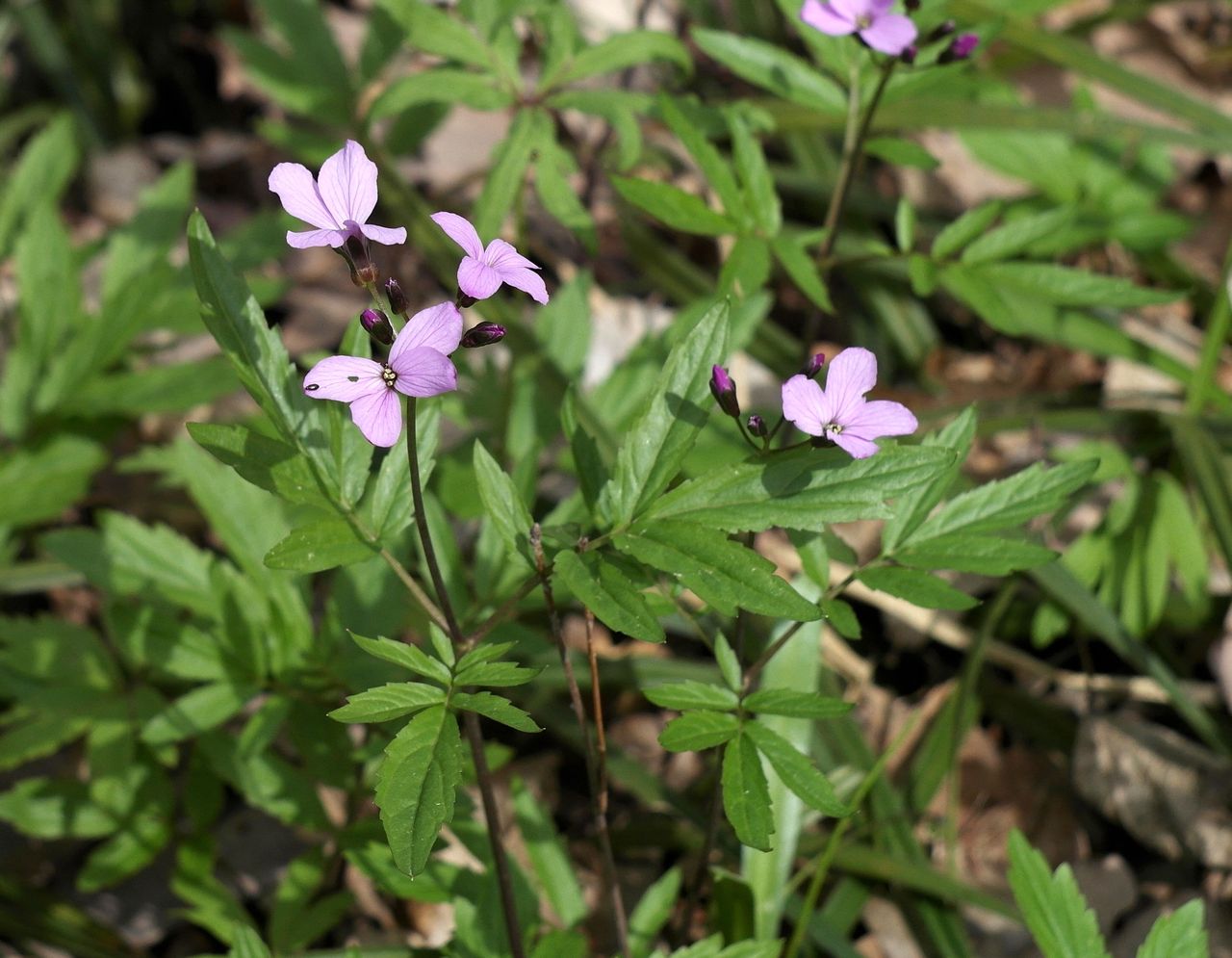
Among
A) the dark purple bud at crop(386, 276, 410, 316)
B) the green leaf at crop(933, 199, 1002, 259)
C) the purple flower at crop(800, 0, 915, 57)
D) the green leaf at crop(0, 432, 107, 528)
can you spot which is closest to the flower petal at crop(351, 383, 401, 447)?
the dark purple bud at crop(386, 276, 410, 316)

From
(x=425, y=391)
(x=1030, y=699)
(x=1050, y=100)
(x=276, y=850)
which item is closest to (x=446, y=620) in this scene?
(x=425, y=391)

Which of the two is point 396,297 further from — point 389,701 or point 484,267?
point 389,701

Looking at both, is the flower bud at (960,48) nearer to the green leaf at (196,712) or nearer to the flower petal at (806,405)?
the flower petal at (806,405)

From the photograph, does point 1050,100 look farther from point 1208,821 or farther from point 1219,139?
point 1208,821

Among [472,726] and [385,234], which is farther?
[472,726]

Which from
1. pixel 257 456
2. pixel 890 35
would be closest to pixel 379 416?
pixel 257 456

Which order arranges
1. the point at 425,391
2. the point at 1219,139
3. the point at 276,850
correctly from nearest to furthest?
the point at 425,391
the point at 276,850
the point at 1219,139

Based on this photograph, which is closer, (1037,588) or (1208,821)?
(1208,821)
